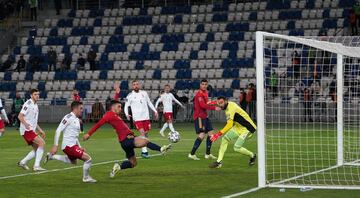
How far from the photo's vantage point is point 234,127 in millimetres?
20734

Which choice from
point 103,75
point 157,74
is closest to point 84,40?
point 103,75

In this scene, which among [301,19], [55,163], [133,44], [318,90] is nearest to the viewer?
[55,163]

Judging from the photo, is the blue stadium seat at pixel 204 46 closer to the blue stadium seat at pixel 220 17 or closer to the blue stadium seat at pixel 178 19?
the blue stadium seat at pixel 220 17

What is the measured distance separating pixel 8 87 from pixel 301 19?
18239 mm

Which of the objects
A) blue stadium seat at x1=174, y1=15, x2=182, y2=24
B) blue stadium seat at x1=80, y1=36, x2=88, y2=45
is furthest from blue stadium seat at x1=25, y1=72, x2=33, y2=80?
blue stadium seat at x1=174, y1=15, x2=182, y2=24

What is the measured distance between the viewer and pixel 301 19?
4959 centimetres

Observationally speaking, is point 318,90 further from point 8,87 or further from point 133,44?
point 8,87

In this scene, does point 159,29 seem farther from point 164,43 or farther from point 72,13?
point 72,13

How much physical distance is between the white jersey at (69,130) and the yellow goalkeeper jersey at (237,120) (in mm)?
3906

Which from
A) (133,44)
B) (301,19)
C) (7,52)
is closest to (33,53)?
(7,52)

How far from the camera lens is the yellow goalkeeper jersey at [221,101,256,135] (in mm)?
20344

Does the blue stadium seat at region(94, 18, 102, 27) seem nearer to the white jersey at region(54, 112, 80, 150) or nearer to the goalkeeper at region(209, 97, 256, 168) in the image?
the goalkeeper at region(209, 97, 256, 168)

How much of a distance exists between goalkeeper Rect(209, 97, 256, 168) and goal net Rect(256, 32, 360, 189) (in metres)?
0.91

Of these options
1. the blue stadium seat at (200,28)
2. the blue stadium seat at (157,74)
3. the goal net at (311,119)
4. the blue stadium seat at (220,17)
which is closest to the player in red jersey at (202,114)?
the goal net at (311,119)
